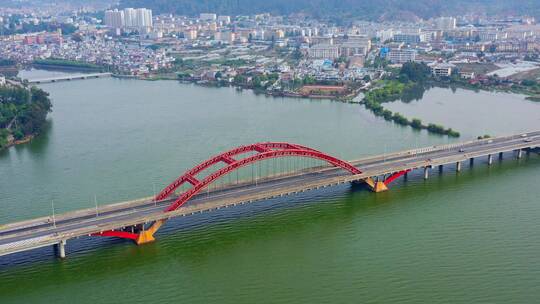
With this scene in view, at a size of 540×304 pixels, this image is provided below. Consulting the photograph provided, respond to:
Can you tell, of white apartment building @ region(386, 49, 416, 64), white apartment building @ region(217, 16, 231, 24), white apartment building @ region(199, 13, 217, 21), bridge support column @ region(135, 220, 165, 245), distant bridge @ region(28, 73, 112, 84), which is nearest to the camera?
bridge support column @ region(135, 220, 165, 245)

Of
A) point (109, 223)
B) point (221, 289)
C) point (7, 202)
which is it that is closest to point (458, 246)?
point (221, 289)

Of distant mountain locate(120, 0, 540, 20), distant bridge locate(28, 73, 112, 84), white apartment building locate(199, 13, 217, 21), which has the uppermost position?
distant mountain locate(120, 0, 540, 20)

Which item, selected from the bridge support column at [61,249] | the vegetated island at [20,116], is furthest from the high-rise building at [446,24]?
the bridge support column at [61,249]

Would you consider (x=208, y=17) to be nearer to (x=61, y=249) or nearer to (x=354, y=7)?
(x=354, y=7)

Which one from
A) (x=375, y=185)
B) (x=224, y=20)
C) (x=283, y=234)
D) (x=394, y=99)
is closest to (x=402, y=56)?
(x=394, y=99)

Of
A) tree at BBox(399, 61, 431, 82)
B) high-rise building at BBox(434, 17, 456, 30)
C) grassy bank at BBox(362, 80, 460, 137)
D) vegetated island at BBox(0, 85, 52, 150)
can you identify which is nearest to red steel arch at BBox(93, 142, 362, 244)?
grassy bank at BBox(362, 80, 460, 137)

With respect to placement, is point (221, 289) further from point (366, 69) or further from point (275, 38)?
point (275, 38)

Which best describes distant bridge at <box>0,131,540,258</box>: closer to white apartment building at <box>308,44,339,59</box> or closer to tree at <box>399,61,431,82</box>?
tree at <box>399,61,431,82</box>
